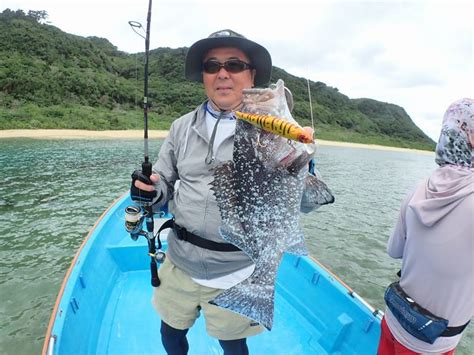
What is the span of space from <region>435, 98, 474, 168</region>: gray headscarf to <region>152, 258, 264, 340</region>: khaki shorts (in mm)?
1790

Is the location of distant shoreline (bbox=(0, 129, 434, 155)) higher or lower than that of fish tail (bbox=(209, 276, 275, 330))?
lower

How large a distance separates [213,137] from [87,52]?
63.0m

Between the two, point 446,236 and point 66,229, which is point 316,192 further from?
point 66,229

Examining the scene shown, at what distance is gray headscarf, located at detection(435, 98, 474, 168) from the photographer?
2.04 m

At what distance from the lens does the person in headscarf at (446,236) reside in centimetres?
199

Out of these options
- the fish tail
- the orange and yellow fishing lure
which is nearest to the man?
the fish tail

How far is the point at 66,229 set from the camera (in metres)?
9.08

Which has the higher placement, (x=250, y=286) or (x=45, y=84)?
(x=45, y=84)

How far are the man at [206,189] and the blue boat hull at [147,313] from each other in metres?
1.34

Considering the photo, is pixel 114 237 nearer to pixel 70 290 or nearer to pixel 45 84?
pixel 70 290

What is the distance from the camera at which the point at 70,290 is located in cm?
342

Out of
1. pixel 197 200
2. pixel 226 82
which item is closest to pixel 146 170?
pixel 197 200

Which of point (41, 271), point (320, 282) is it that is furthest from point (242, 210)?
point (41, 271)

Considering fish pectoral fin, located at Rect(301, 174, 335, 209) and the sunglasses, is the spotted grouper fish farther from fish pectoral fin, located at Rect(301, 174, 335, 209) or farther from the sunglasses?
the sunglasses
